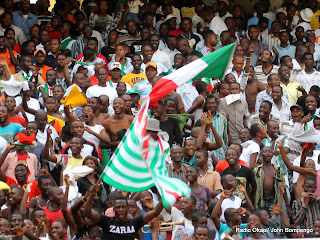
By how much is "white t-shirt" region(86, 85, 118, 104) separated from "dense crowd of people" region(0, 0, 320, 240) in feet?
0.12

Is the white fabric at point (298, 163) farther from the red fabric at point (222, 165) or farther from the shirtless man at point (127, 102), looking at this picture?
the shirtless man at point (127, 102)

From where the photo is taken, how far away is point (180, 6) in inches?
843

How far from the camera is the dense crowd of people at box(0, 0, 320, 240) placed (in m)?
13.6

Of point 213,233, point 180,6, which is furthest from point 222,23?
point 213,233

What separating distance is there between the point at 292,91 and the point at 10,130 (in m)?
5.31

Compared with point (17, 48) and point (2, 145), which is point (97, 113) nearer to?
point (2, 145)

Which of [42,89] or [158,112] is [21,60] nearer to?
[42,89]

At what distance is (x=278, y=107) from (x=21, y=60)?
4628 millimetres

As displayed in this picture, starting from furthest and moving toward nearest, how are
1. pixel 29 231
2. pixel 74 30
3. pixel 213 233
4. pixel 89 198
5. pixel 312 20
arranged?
pixel 312 20, pixel 74 30, pixel 213 233, pixel 29 231, pixel 89 198

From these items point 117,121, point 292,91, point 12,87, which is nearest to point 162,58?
point 292,91

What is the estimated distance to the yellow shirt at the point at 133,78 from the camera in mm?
18031

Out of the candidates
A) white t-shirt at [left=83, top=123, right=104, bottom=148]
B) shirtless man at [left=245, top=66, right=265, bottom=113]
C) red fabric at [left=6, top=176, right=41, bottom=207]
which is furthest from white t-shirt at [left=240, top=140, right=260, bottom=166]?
red fabric at [left=6, top=176, right=41, bottom=207]

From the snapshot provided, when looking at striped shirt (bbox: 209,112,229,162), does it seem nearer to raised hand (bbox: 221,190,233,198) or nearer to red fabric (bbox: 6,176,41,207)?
raised hand (bbox: 221,190,233,198)

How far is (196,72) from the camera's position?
12.8 metres
